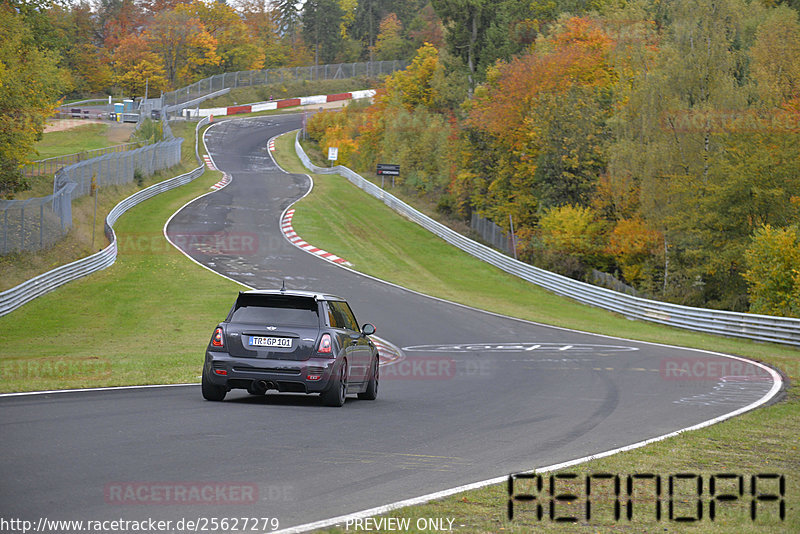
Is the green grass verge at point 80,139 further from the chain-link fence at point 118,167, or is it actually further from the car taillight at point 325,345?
the car taillight at point 325,345

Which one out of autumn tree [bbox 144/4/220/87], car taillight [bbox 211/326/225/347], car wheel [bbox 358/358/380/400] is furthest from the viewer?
autumn tree [bbox 144/4/220/87]

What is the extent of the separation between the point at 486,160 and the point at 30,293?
3895 cm

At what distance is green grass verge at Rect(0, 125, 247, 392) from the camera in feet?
51.0

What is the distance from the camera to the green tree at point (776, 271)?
34.7 metres

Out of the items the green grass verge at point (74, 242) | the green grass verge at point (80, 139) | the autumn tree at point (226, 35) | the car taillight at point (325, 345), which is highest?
the autumn tree at point (226, 35)

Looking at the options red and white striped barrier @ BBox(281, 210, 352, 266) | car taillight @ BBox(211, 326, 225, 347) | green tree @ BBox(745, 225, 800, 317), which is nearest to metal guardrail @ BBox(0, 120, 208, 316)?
red and white striped barrier @ BBox(281, 210, 352, 266)

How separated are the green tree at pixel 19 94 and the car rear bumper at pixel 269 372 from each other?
30368mm

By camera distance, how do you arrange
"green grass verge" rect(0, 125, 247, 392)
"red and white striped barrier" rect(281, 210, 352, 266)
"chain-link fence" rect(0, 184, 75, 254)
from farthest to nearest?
"red and white striped barrier" rect(281, 210, 352, 266) < "chain-link fence" rect(0, 184, 75, 254) < "green grass verge" rect(0, 125, 247, 392)

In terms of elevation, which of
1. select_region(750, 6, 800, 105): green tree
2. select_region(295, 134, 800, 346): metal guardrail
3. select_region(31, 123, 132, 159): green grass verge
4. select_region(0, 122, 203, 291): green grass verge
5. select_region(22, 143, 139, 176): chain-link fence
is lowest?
select_region(295, 134, 800, 346): metal guardrail

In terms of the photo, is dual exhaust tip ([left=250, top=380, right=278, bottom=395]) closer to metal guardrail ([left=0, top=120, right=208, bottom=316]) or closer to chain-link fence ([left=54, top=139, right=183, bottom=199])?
metal guardrail ([left=0, top=120, right=208, bottom=316])

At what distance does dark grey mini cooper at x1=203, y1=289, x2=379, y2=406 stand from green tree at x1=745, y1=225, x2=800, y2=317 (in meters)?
27.4

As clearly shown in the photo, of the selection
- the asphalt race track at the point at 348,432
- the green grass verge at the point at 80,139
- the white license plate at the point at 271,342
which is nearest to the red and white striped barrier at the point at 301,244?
the asphalt race track at the point at 348,432

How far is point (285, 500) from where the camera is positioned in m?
6.55

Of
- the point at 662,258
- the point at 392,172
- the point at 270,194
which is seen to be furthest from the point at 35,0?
the point at 662,258
